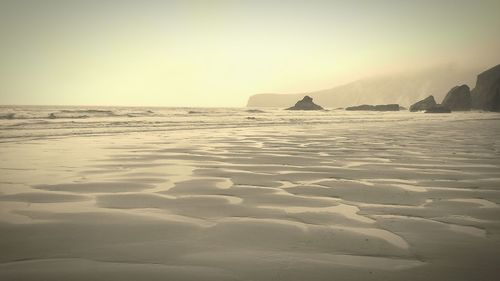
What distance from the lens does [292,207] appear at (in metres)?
3.09

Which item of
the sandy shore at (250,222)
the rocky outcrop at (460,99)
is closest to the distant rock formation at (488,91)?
the rocky outcrop at (460,99)

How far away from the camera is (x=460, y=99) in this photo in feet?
183

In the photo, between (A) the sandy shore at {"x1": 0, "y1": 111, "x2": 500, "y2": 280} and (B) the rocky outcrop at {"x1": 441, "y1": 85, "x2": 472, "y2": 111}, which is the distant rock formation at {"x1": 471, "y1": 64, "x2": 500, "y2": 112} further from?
(A) the sandy shore at {"x1": 0, "y1": 111, "x2": 500, "y2": 280}

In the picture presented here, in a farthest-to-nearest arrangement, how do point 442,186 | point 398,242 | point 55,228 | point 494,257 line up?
point 442,186, point 55,228, point 398,242, point 494,257

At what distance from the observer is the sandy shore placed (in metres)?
1.83

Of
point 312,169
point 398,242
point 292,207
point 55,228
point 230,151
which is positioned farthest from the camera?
point 230,151

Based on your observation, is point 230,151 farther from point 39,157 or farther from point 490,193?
point 490,193

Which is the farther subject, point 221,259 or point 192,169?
point 192,169

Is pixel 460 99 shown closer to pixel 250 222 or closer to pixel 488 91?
pixel 488 91

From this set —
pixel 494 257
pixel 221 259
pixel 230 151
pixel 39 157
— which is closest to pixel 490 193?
pixel 494 257

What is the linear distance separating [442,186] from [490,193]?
0.46 metres

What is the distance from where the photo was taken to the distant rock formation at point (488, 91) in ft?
152

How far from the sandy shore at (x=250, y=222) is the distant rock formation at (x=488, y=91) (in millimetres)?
51381

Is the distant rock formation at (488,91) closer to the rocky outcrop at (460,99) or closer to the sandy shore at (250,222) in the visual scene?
the rocky outcrop at (460,99)
